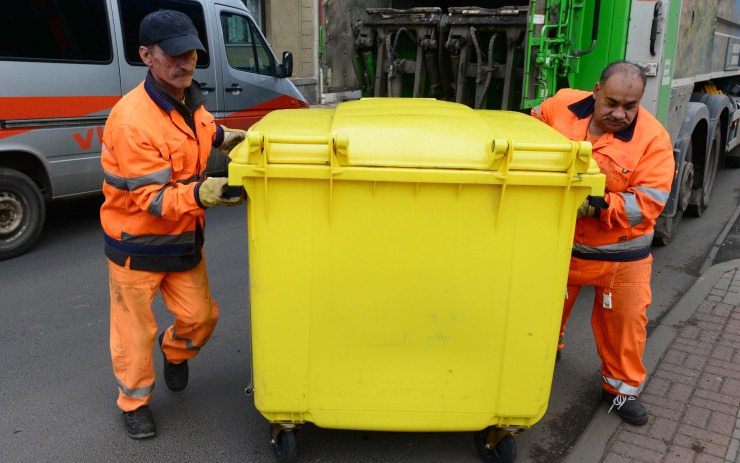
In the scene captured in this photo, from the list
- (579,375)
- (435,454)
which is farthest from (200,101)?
(579,375)

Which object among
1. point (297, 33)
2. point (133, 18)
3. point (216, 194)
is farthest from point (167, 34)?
point (297, 33)

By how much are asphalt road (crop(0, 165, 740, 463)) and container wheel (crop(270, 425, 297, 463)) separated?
11cm

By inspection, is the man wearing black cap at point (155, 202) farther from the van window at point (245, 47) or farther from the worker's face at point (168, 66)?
the van window at point (245, 47)

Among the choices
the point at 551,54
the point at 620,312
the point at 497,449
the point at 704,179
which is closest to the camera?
the point at 497,449

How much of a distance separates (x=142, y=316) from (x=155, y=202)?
1.79 ft

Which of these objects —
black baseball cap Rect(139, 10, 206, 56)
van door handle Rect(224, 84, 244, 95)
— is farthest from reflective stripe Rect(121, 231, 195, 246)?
van door handle Rect(224, 84, 244, 95)

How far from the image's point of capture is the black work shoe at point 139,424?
276cm

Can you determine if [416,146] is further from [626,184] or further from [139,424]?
[139,424]

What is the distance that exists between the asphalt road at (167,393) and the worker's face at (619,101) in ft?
4.52

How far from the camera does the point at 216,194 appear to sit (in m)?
2.29

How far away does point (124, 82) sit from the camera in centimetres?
544

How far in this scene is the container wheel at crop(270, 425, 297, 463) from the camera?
2.54 meters

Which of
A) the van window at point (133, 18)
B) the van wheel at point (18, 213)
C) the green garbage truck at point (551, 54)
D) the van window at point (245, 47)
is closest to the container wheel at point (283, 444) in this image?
the green garbage truck at point (551, 54)

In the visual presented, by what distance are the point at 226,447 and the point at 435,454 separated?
889 mm
